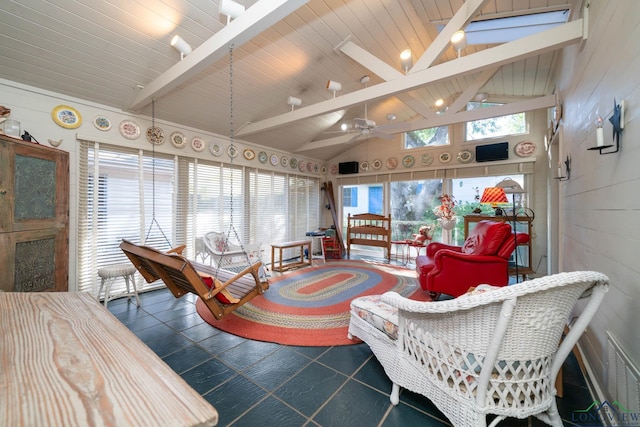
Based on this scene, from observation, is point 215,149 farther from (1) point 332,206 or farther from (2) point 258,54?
→ (1) point 332,206

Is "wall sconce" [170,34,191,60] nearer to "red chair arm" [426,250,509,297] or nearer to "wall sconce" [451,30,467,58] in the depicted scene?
"wall sconce" [451,30,467,58]

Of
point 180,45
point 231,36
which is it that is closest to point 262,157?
point 180,45

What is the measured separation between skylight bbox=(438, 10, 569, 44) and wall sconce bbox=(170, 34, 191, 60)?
3323 mm

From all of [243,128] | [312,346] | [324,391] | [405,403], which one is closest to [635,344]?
[405,403]

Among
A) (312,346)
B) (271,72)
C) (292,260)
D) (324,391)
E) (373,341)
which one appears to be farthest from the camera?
(292,260)

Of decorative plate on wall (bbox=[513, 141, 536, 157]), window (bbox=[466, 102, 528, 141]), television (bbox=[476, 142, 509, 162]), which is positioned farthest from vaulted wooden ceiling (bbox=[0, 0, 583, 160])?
television (bbox=[476, 142, 509, 162])

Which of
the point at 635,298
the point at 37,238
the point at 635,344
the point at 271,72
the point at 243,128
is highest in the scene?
the point at 271,72

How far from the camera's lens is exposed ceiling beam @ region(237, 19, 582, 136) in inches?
83.8

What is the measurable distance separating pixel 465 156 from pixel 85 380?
5997 mm

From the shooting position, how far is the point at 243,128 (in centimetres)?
455

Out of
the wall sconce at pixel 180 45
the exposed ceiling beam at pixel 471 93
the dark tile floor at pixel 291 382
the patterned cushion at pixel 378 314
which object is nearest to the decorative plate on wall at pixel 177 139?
the wall sconce at pixel 180 45

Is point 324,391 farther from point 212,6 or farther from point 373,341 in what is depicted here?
point 212,6

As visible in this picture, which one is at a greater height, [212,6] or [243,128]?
[212,6]

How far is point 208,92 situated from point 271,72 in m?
0.97
